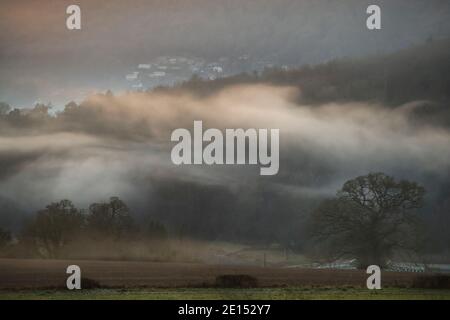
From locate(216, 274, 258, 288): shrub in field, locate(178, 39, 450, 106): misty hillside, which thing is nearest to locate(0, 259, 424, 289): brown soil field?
locate(216, 274, 258, 288): shrub in field

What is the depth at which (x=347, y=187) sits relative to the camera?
22422mm

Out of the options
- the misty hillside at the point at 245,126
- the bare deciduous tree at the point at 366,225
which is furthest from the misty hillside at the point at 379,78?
the bare deciduous tree at the point at 366,225

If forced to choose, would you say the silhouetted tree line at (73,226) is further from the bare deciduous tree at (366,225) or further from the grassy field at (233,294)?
the bare deciduous tree at (366,225)

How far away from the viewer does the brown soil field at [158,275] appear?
69.1 ft

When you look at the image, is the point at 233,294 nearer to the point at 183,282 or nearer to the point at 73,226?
the point at 183,282

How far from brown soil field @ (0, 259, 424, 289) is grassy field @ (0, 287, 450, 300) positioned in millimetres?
318

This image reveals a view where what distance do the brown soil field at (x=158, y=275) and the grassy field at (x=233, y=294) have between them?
0.32 metres

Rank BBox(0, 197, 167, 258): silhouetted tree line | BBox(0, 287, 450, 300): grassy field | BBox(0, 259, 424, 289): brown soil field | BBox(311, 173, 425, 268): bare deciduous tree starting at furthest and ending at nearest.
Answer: BBox(311, 173, 425, 268): bare deciduous tree, BBox(0, 197, 167, 258): silhouetted tree line, BBox(0, 259, 424, 289): brown soil field, BBox(0, 287, 450, 300): grassy field

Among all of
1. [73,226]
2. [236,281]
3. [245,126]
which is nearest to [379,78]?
[245,126]

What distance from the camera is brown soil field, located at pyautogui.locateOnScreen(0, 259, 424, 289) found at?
69.1 feet

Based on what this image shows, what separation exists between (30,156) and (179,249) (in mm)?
5823

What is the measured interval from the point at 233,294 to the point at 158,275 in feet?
8.50

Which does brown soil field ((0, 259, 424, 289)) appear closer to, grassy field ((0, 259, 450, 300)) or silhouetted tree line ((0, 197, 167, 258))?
grassy field ((0, 259, 450, 300))

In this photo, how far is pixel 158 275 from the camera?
71.0ft
